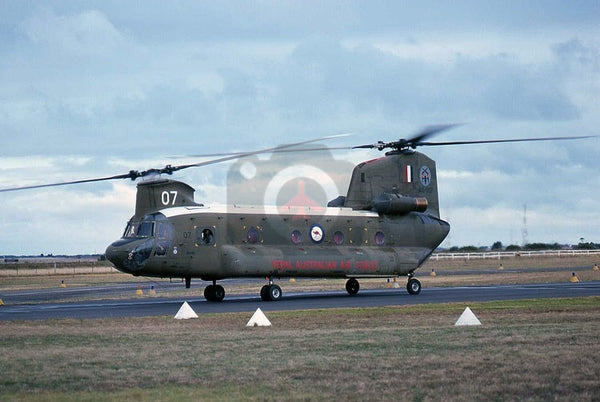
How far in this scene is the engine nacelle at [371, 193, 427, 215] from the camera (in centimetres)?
4662

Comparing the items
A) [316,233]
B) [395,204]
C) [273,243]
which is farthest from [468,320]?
[395,204]

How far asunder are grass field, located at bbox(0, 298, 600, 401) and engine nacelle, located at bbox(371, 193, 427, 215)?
19.1m

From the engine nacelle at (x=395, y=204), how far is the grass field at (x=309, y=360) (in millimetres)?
19135

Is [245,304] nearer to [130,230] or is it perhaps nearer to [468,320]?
[130,230]

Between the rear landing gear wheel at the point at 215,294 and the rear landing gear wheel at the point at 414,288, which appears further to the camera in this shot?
the rear landing gear wheel at the point at 414,288

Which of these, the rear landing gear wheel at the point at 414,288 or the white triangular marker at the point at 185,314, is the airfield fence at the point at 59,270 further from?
the white triangular marker at the point at 185,314

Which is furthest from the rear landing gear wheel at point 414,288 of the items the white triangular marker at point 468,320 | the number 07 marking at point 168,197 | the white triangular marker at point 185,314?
the white triangular marker at point 468,320

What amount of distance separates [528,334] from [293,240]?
22147 mm

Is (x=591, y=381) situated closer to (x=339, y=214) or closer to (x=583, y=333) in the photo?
(x=583, y=333)

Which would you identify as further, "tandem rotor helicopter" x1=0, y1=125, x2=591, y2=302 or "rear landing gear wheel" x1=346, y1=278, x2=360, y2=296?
"rear landing gear wheel" x1=346, y1=278, x2=360, y2=296

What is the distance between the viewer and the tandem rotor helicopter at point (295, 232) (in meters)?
39.7

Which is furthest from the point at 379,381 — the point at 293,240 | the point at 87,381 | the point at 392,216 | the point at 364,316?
the point at 392,216

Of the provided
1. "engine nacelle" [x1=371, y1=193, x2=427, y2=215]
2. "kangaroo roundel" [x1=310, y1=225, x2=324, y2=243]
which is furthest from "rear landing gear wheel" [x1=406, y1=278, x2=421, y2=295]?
A: "kangaroo roundel" [x1=310, y1=225, x2=324, y2=243]

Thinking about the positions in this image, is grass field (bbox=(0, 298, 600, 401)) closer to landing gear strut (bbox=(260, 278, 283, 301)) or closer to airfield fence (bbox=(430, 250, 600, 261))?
landing gear strut (bbox=(260, 278, 283, 301))
